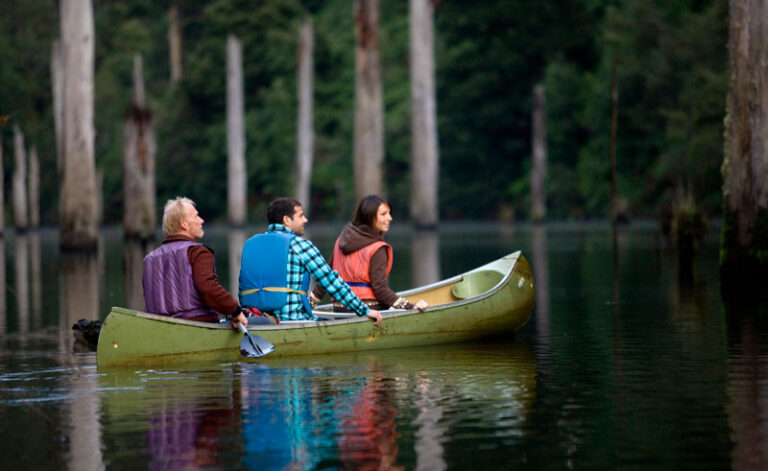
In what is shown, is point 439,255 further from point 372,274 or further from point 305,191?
point 305,191

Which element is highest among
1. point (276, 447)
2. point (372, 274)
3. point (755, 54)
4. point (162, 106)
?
point (162, 106)

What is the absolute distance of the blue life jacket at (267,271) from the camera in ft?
37.9

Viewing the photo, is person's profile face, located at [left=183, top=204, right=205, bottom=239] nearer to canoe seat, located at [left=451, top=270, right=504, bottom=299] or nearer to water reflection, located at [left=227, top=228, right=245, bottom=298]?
canoe seat, located at [left=451, top=270, right=504, bottom=299]

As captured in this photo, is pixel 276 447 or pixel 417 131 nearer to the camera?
pixel 276 447

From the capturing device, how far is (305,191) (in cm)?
5569

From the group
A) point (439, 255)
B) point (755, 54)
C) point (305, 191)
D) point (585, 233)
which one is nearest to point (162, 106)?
point (305, 191)

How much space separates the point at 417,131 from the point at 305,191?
37.2 feet

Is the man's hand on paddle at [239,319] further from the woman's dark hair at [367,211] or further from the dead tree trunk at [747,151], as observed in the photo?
the dead tree trunk at [747,151]

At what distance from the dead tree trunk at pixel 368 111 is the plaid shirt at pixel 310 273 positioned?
31.5 m

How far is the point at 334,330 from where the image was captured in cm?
1159

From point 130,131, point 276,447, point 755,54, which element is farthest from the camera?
point 130,131

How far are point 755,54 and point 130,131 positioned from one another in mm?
22210

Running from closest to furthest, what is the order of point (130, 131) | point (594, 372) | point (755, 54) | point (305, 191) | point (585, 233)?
point (594, 372) < point (755, 54) < point (130, 131) < point (585, 233) < point (305, 191)

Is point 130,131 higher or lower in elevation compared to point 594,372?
higher
